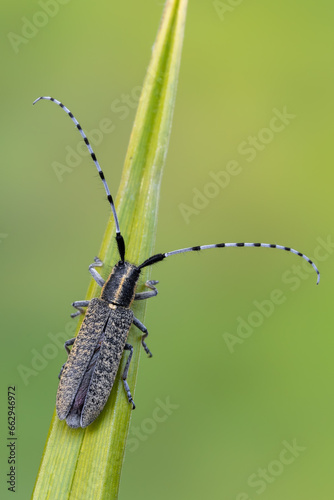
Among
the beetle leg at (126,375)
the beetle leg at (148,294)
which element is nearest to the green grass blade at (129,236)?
the beetle leg at (126,375)

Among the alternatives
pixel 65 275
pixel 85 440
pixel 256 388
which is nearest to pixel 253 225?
pixel 256 388

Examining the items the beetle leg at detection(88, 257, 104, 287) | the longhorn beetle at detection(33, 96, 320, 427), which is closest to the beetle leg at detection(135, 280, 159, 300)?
the longhorn beetle at detection(33, 96, 320, 427)

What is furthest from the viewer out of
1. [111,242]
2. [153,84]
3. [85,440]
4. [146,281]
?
[146,281]

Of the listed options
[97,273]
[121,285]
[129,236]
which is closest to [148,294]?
[121,285]

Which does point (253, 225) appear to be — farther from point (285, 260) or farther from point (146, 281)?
point (146, 281)

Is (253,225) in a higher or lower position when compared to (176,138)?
lower

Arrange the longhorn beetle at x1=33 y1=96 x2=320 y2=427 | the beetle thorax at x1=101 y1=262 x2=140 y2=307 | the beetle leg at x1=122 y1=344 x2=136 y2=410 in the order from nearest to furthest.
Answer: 1. the beetle leg at x1=122 y1=344 x2=136 y2=410
2. the longhorn beetle at x1=33 y1=96 x2=320 y2=427
3. the beetle thorax at x1=101 y1=262 x2=140 y2=307

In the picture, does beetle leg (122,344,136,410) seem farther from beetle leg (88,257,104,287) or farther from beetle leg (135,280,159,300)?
beetle leg (88,257,104,287)

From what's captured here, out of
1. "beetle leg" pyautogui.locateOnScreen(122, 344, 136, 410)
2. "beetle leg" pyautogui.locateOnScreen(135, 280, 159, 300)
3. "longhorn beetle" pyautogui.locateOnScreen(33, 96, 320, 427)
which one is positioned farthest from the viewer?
"beetle leg" pyautogui.locateOnScreen(135, 280, 159, 300)
